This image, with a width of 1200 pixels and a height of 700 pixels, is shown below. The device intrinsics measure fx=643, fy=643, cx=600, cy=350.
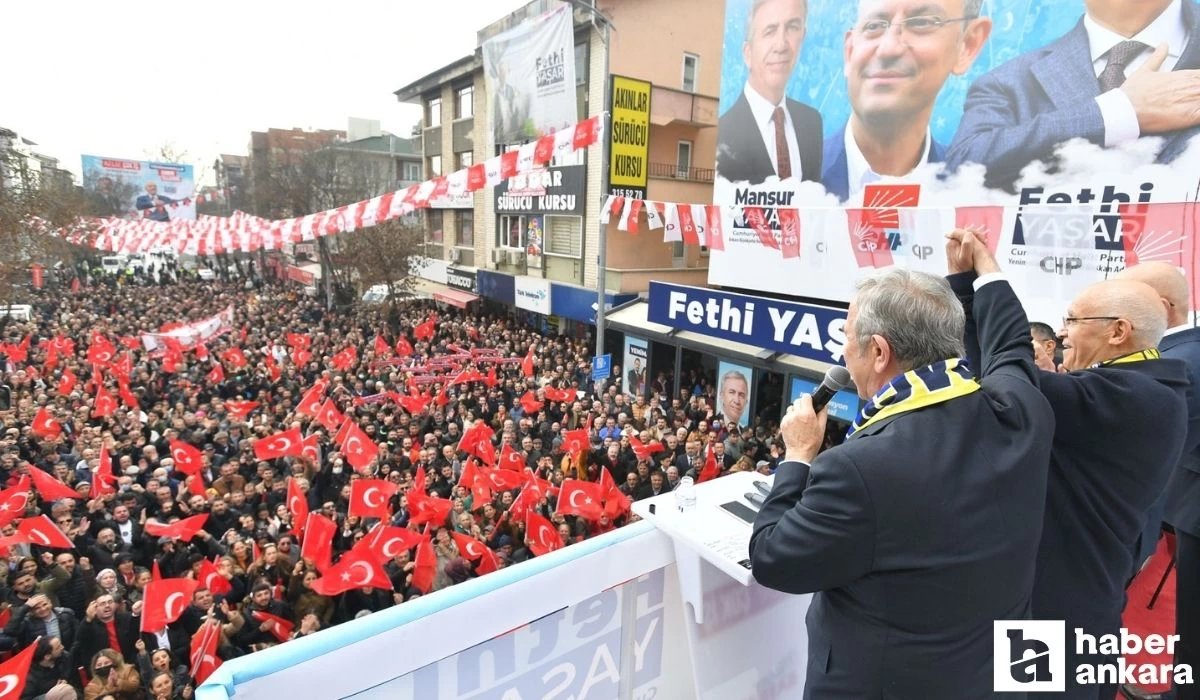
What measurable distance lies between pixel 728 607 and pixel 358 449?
26.0ft

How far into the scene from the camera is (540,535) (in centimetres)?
623

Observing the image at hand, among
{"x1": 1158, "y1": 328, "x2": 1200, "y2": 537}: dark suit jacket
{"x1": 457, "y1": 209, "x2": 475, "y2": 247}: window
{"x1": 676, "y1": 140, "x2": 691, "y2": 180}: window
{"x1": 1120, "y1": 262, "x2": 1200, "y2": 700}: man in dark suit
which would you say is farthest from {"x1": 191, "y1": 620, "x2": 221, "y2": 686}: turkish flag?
{"x1": 457, "y1": 209, "x2": 475, "y2": 247}: window

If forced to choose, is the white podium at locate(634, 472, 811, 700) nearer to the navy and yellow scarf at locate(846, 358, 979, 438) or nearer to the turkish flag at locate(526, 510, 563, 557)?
the navy and yellow scarf at locate(846, 358, 979, 438)

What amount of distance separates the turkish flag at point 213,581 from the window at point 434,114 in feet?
93.9

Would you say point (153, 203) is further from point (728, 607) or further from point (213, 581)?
point (728, 607)

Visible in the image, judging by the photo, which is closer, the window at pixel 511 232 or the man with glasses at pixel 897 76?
the man with glasses at pixel 897 76

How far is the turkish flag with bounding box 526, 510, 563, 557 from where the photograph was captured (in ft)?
20.4

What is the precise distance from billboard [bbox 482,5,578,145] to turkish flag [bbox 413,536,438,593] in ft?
53.8

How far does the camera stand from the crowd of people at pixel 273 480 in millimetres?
5422

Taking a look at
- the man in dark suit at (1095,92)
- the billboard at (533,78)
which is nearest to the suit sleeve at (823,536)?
the man in dark suit at (1095,92)

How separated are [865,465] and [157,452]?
1158 centimetres

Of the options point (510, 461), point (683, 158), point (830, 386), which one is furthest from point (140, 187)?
point (830, 386)

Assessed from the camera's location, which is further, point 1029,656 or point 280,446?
point 280,446

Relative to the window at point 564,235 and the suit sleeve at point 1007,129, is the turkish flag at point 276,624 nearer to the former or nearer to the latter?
the suit sleeve at point 1007,129
